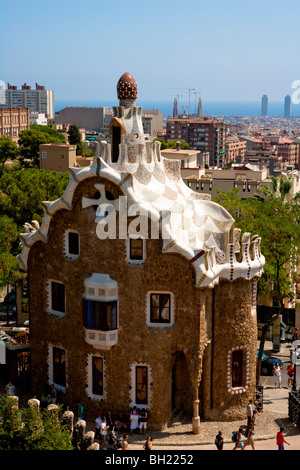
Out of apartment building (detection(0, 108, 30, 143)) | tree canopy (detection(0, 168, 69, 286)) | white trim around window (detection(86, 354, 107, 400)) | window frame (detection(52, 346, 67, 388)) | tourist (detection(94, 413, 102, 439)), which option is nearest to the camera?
tourist (detection(94, 413, 102, 439))

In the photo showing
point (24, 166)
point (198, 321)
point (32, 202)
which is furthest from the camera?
point (24, 166)

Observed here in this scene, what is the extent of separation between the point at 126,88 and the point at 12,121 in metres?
130

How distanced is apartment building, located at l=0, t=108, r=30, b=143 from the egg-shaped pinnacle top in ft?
403

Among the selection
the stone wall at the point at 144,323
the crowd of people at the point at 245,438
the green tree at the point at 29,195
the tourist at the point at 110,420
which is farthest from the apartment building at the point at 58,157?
the crowd of people at the point at 245,438

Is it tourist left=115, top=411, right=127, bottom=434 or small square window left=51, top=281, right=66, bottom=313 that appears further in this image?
small square window left=51, top=281, right=66, bottom=313

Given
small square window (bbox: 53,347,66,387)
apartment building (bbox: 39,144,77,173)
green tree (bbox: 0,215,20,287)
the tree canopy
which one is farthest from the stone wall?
apartment building (bbox: 39,144,77,173)

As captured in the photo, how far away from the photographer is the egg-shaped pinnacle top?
33781 millimetres

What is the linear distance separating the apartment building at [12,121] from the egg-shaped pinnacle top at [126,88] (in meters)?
123

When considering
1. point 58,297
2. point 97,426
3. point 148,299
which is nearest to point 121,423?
point 97,426

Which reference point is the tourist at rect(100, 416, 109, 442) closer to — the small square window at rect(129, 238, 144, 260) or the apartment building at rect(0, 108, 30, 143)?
the small square window at rect(129, 238, 144, 260)
